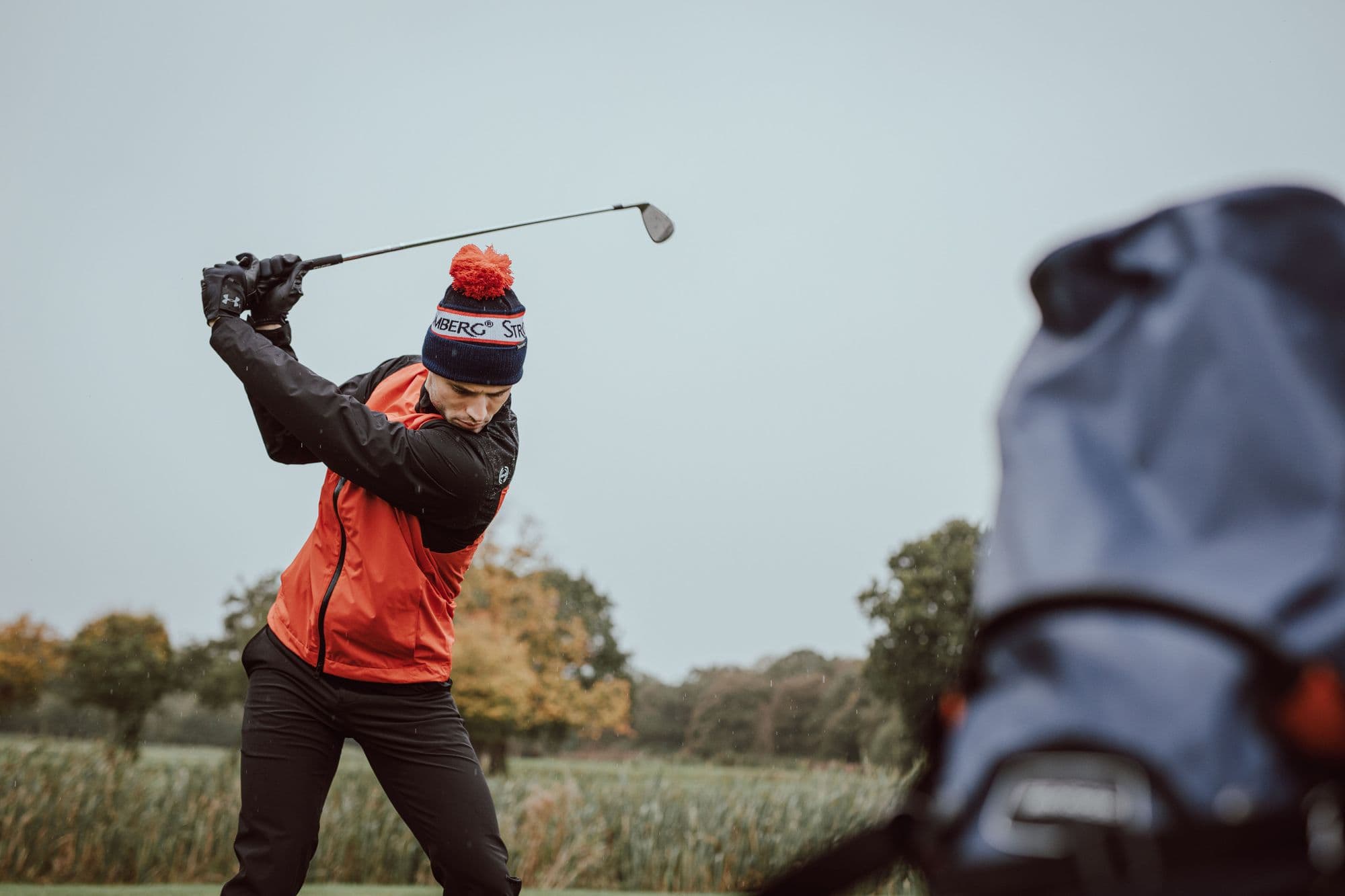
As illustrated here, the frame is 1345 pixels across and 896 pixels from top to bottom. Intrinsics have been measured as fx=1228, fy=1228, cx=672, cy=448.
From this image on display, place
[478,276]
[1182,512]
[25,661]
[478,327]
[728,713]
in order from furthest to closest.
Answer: [728,713]
[25,661]
[478,276]
[478,327]
[1182,512]

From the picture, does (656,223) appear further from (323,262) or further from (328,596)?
(328,596)

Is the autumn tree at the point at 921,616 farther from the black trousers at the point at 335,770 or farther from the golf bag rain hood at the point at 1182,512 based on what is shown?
the golf bag rain hood at the point at 1182,512

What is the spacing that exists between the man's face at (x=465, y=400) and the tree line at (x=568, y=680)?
6.58 metres

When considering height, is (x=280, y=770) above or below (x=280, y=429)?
below

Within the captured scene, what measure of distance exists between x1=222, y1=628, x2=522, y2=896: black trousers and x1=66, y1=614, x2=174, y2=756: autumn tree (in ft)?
30.7

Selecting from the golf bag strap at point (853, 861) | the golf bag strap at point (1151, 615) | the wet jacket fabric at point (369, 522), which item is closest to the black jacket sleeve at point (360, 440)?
the wet jacket fabric at point (369, 522)

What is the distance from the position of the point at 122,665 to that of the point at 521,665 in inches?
186

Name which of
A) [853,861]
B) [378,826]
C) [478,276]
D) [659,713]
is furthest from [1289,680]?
[659,713]

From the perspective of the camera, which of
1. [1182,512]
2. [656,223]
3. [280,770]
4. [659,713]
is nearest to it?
[1182,512]

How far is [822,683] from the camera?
504 inches

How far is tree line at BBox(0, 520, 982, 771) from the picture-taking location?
11.6m

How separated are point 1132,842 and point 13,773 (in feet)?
28.1

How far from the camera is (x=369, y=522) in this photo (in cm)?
333

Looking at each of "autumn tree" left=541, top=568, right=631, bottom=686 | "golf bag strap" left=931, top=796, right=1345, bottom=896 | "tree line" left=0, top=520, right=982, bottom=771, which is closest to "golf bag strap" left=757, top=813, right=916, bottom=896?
"golf bag strap" left=931, top=796, right=1345, bottom=896
